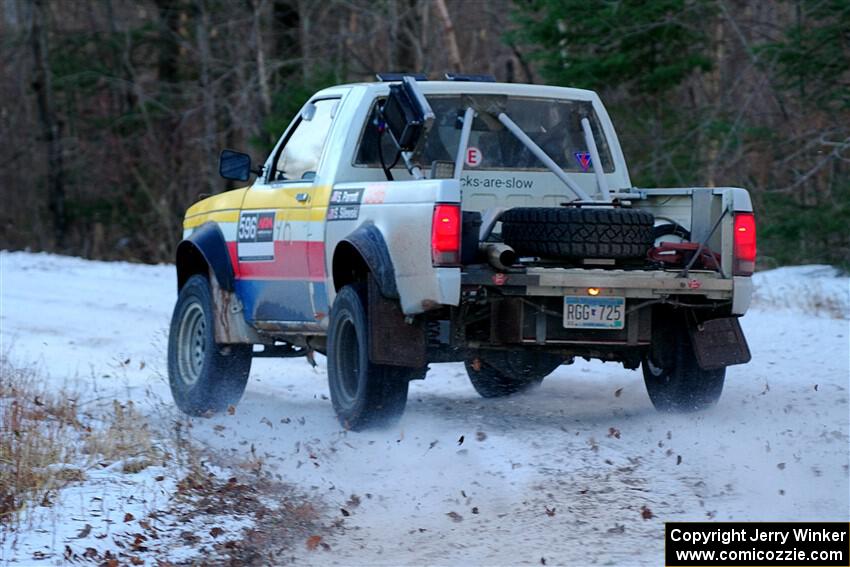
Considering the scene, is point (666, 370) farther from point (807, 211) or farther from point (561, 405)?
point (807, 211)

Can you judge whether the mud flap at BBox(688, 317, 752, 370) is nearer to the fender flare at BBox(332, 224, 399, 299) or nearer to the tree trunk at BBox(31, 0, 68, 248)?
the fender flare at BBox(332, 224, 399, 299)

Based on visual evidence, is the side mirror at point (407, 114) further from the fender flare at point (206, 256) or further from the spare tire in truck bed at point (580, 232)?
the fender flare at point (206, 256)

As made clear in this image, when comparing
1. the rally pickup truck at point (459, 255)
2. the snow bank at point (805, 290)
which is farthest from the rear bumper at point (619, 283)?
the snow bank at point (805, 290)

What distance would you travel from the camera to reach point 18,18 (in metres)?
30.7

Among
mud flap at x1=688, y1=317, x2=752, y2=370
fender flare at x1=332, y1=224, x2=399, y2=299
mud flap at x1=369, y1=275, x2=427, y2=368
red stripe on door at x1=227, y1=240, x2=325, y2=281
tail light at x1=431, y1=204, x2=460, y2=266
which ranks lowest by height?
mud flap at x1=688, y1=317, x2=752, y2=370

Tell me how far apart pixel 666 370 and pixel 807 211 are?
8.88 meters

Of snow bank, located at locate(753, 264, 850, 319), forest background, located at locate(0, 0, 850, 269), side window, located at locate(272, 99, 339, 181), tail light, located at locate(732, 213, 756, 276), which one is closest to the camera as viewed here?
tail light, located at locate(732, 213, 756, 276)

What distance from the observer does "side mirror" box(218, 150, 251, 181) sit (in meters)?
9.06

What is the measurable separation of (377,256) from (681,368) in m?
2.10

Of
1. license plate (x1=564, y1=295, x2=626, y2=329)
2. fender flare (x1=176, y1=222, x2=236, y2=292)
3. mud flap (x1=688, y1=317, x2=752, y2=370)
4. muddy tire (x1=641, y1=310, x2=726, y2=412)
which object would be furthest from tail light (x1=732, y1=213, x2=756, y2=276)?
fender flare (x1=176, y1=222, x2=236, y2=292)

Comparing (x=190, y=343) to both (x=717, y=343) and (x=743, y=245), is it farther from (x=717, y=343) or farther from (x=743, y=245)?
(x=743, y=245)

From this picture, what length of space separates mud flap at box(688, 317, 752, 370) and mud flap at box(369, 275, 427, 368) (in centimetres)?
170

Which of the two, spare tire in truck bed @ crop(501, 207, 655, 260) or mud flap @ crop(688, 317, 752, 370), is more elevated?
spare tire in truck bed @ crop(501, 207, 655, 260)

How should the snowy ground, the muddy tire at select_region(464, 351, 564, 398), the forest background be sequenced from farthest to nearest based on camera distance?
1. the forest background
2. the muddy tire at select_region(464, 351, 564, 398)
3. the snowy ground
